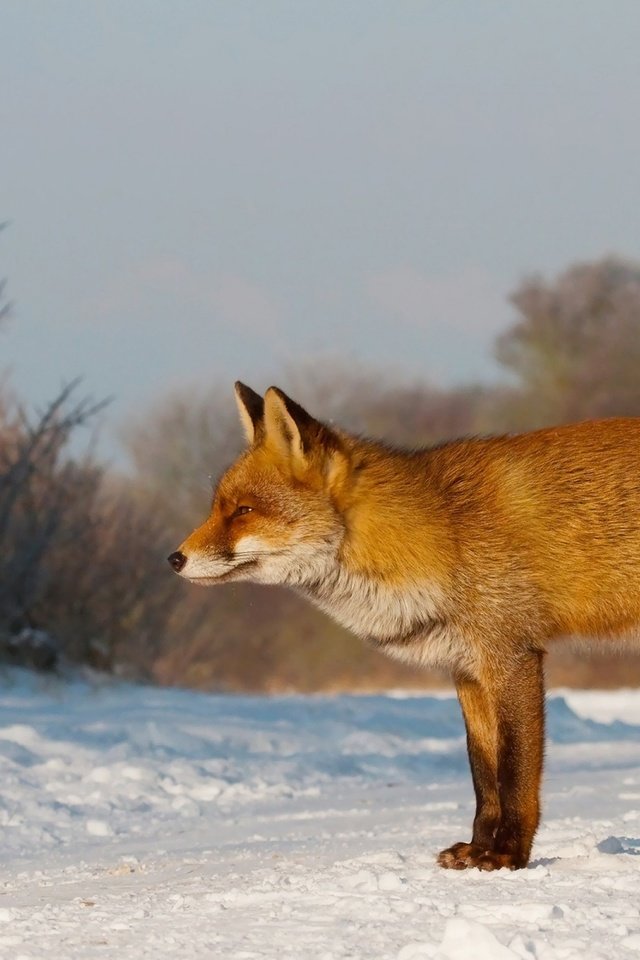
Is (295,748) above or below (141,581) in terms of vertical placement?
below

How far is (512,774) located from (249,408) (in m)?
1.97

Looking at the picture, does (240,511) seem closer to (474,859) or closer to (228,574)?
(228,574)

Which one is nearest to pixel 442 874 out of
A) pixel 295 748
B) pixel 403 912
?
pixel 403 912

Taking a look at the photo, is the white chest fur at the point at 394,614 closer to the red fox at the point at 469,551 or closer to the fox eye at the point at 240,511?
the red fox at the point at 469,551

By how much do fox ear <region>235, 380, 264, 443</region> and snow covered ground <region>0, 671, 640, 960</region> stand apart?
1.87 meters

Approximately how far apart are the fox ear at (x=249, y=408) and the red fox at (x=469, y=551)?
4cm

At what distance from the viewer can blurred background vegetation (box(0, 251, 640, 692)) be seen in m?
16.4

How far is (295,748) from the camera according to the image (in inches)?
485

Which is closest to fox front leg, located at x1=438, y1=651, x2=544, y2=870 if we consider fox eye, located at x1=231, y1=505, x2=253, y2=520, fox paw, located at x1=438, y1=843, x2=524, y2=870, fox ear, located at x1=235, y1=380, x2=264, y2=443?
fox paw, located at x1=438, y1=843, x2=524, y2=870

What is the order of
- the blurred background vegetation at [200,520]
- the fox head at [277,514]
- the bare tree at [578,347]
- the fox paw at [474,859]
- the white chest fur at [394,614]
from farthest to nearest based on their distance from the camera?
the bare tree at [578,347] → the blurred background vegetation at [200,520] → the fox head at [277,514] → the white chest fur at [394,614] → the fox paw at [474,859]

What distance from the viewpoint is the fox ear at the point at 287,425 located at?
5852 millimetres

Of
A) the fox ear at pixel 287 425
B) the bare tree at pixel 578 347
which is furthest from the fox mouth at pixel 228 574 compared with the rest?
the bare tree at pixel 578 347

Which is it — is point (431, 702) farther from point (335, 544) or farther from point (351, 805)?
point (335, 544)

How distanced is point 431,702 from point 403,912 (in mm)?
12216
